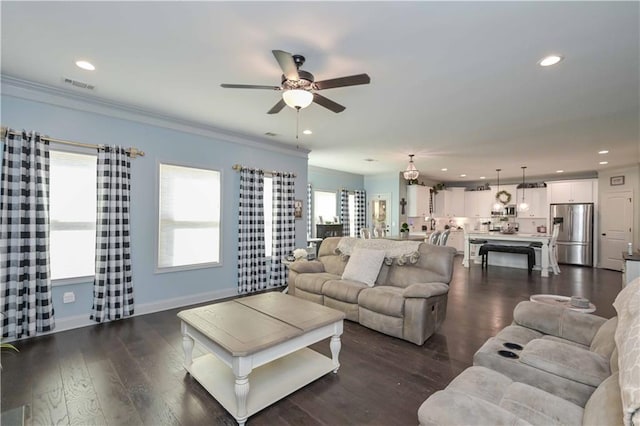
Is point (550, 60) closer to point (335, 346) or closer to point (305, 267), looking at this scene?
point (335, 346)

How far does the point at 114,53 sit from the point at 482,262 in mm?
8933

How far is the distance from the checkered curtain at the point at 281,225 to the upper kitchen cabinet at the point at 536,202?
8105 millimetres

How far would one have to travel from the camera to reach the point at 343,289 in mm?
3812

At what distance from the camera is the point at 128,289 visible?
3.90 metres

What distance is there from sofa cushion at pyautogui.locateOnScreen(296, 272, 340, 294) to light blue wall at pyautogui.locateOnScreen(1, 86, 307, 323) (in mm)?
1386

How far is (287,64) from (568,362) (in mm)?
2617

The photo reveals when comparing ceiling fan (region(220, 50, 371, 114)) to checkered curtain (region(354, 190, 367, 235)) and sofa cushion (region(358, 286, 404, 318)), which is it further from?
checkered curtain (region(354, 190, 367, 235))

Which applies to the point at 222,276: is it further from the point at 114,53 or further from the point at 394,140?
the point at 394,140

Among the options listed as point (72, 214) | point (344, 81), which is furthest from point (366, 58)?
point (72, 214)

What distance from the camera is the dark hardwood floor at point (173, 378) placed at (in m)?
2.06

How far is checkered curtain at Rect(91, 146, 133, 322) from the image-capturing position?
3.67m

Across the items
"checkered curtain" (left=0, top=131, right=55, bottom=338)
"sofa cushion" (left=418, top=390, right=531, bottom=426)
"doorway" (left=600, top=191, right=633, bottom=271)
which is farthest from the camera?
"doorway" (left=600, top=191, right=633, bottom=271)

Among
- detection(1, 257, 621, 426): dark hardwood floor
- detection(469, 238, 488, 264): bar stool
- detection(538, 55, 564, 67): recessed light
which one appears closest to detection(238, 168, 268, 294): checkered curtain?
detection(1, 257, 621, 426): dark hardwood floor

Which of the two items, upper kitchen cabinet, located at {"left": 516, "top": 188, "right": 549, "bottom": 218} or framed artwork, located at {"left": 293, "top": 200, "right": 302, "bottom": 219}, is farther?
upper kitchen cabinet, located at {"left": 516, "top": 188, "right": 549, "bottom": 218}
